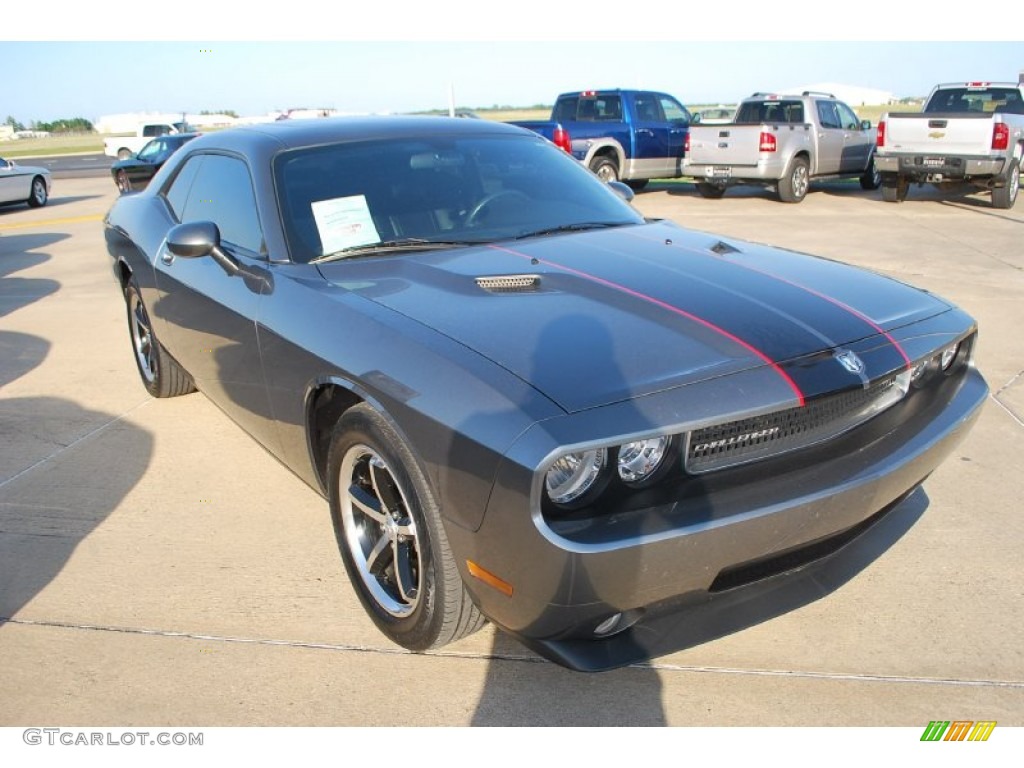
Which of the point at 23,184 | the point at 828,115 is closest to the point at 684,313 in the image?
the point at 828,115

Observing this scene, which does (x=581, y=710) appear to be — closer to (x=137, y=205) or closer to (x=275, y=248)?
(x=275, y=248)

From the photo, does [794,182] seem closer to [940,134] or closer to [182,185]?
[940,134]

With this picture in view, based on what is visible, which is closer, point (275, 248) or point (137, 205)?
point (275, 248)

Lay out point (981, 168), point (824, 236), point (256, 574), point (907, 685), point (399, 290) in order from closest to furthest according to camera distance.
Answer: point (907, 685) < point (399, 290) < point (256, 574) < point (824, 236) < point (981, 168)

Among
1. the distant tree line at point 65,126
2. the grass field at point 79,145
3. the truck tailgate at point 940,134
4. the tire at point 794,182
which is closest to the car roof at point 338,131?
the truck tailgate at point 940,134

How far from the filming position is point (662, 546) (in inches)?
78.0

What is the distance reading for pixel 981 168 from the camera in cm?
1224

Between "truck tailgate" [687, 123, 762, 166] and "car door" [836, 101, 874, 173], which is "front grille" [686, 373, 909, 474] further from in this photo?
"car door" [836, 101, 874, 173]

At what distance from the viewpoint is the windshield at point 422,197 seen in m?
3.18

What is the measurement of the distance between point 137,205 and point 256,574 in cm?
272

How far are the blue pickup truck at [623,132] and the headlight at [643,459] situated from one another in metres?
12.9

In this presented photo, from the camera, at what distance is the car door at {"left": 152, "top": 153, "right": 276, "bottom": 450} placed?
3.18 meters

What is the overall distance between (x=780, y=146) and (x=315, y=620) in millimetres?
12946
